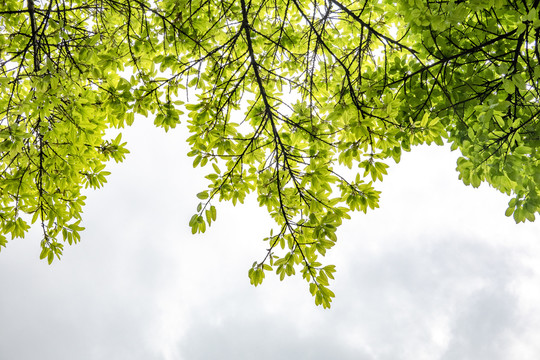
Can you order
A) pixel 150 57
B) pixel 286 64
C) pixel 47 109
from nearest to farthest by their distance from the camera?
1. pixel 47 109
2. pixel 150 57
3. pixel 286 64

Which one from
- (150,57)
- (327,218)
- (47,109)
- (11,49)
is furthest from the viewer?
(11,49)

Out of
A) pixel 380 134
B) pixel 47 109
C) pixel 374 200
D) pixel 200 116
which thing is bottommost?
pixel 374 200

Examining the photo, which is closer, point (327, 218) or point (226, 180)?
point (327, 218)

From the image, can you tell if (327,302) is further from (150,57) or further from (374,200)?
(150,57)

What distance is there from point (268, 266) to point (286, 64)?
2.19 meters

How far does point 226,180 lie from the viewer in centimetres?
278

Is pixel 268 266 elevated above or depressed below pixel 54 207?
below

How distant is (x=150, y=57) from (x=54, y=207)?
1697 mm

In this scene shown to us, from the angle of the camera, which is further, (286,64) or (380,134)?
(286,64)

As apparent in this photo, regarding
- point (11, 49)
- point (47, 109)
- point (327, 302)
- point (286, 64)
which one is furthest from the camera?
point (286, 64)

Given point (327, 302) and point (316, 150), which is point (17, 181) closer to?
point (316, 150)

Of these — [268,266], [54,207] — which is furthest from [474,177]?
[54,207]

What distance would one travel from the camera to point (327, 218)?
2.49 meters

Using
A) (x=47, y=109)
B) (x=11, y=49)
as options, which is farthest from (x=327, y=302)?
(x=11, y=49)
